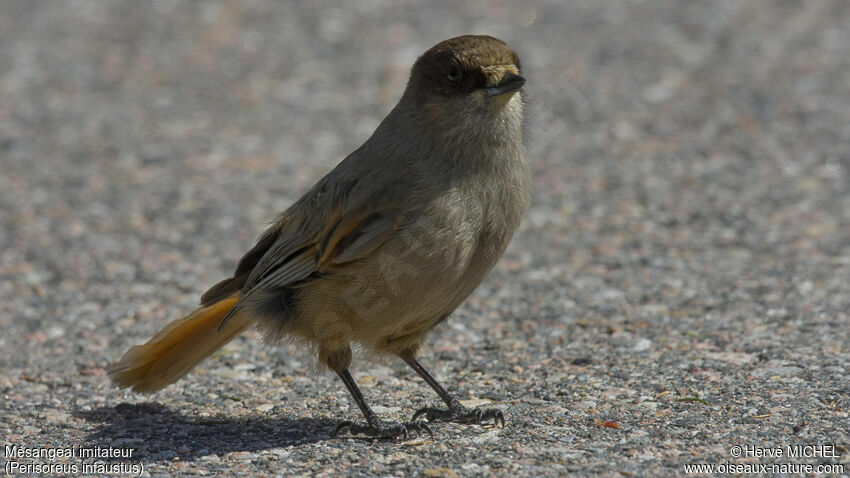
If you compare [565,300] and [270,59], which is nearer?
[565,300]

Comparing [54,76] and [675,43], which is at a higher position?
[675,43]

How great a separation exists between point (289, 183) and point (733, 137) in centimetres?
365

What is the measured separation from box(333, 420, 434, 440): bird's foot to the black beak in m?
1.46

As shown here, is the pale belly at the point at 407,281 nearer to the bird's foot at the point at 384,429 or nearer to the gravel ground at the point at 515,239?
the bird's foot at the point at 384,429

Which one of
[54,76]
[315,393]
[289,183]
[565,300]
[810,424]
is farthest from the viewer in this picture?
[54,76]

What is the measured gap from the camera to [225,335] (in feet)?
16.4

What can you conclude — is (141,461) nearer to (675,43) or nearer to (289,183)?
(289,183)

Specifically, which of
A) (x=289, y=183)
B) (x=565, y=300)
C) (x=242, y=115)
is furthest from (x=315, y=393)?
(x=242, y=115)

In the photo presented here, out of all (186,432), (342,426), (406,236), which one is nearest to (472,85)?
(406,236)

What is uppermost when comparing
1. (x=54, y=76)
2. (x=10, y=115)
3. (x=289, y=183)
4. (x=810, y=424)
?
(x=54, y=76)

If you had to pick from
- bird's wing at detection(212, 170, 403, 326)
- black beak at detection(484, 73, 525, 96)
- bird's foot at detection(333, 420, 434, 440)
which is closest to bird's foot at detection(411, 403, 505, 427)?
bird's foot at detection(333, 420, 434, 440)

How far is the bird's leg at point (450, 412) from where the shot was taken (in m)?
4.54

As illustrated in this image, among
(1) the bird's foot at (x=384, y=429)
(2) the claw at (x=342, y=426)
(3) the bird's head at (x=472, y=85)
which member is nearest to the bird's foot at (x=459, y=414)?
(1) the bird's foot at (x=384, y=429)

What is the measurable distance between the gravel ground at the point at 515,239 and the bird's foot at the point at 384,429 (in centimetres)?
12
